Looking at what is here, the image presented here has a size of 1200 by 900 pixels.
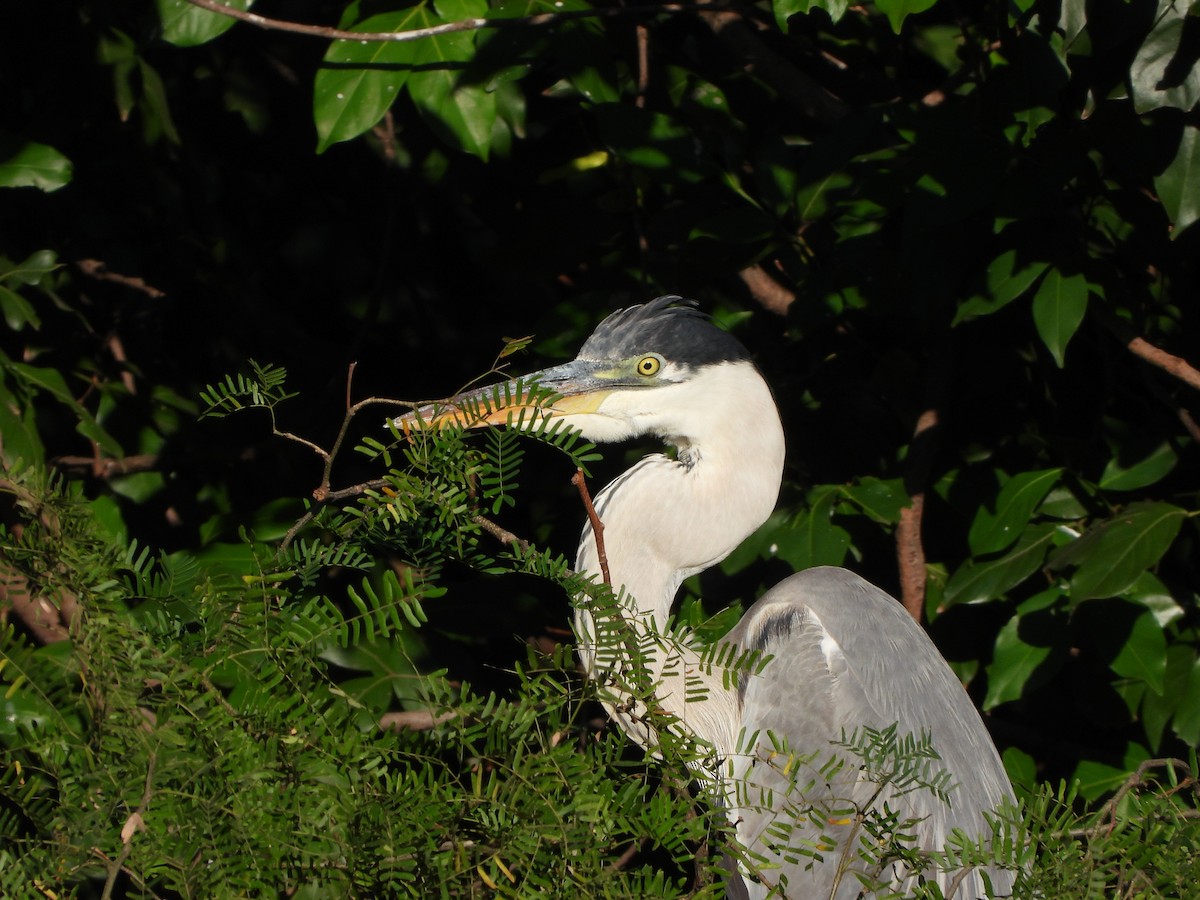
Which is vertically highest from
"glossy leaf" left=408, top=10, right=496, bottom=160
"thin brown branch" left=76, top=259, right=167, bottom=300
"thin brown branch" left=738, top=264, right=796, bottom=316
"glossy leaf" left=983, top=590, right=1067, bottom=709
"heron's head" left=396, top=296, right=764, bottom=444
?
"glossy leaf" left=408, top=10, right=496, bottom=160

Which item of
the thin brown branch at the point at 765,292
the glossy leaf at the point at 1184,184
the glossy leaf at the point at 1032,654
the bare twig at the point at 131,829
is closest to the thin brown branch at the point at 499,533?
the bare twig at the point at 131,829

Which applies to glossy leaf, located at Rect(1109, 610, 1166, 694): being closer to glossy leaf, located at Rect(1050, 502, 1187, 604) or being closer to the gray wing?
glossy leaf, located at Rect(1050, 502, 1187, 604)

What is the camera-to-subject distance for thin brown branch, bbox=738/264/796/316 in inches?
120

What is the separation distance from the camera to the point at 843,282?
9.25 feet

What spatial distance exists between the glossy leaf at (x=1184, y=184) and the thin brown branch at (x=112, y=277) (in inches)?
101

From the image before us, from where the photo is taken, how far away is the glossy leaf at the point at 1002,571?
2654 mm

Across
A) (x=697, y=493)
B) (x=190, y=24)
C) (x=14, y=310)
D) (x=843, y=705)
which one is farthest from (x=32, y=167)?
(x=843, y=705)

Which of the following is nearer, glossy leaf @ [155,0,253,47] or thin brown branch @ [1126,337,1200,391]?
glossy leaf @ [155,0,253,47]

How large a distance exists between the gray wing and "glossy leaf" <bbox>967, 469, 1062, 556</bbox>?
42cm

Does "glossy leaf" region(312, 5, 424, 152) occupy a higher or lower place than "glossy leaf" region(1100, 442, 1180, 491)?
higher

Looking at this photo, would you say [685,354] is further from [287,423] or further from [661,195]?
[287,423]

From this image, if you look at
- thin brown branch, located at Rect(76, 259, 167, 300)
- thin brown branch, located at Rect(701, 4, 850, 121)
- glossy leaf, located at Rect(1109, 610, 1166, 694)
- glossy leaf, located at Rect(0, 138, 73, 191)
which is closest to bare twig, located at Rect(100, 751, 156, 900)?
glossy leaf, located at Rect(0, 138, 73, 191)

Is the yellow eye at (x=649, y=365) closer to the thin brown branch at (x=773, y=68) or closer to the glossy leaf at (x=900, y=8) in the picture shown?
the glossy leaf at (x=900, y=8)

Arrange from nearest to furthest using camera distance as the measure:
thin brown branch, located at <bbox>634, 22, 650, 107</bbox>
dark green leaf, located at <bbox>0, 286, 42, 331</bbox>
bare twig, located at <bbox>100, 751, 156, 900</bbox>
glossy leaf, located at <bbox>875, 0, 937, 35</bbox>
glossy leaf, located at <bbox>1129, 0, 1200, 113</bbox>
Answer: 1. bare twig, located at <bbox>100, 751, 156, 900</bbox>
2. glossy leaf, located at <bbox>875, 0, 937, 35</bbox>
3. glossy leaf, located at <bbox>1129, 0, 1200, 113</bbox>
4. dark green leaf, located at <bbox>0, 286, 42, 331</bbox>
5. thin brown branch, located at <bbox>634, 22, 650, 107</bbox>
